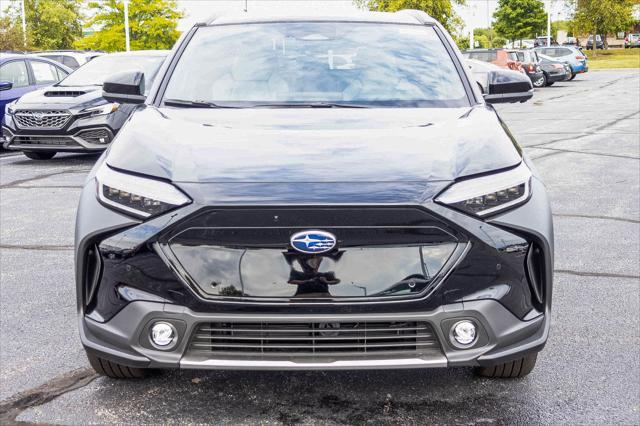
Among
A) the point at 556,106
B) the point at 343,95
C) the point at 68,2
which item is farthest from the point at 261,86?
the point at 68,2

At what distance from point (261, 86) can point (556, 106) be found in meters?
20.5

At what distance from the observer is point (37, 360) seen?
3.96m

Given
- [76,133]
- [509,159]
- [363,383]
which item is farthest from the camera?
[76,133]

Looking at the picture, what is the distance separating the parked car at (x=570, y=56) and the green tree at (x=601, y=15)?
Result: 3665 centimetres

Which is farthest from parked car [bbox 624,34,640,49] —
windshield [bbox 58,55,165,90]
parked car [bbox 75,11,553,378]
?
parked car [bbox 75,11,553,378]

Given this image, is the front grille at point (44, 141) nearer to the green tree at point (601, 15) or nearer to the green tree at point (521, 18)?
the green tree at point (601, 15)

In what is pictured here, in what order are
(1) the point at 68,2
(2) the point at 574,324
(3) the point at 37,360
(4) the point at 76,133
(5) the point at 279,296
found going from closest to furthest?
(5) the point at 279,296 < (3) the point at 37,360 < (2) the point at 574,324 < (4) the point at 76,133 < (1) the point at 68,2

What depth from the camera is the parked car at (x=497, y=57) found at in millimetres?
30183

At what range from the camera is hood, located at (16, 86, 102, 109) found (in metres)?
11.8

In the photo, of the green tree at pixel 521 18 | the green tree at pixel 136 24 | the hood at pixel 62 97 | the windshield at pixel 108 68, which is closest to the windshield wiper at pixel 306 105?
the hood at pixel 62 97

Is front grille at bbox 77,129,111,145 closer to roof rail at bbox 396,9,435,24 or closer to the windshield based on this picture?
the windshield

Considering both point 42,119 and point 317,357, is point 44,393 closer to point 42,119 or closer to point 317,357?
point 317,357

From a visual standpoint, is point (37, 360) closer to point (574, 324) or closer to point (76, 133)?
point (574, 324)

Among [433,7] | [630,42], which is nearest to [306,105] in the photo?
[433,7]
